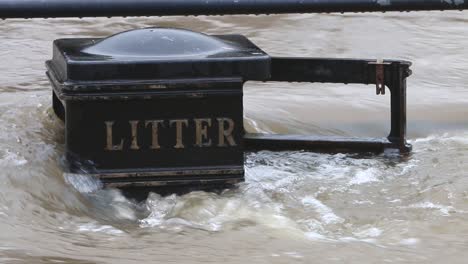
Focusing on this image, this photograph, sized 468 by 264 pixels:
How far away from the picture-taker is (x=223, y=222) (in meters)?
4.07

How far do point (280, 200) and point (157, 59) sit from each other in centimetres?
77

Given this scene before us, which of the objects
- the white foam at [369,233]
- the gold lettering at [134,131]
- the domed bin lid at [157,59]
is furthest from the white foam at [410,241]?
the gold lettering at [134,131]

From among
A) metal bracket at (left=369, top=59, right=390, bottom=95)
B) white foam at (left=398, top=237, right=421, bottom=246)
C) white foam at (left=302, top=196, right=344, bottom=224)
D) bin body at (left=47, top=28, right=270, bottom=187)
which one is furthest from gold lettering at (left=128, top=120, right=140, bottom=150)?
metal bracket at (left=369, top=59, right=390, bottom=95)

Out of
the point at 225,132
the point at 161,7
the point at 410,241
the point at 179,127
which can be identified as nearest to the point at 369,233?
the point at 410,241

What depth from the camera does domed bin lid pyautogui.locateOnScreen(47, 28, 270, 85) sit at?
13.7ft

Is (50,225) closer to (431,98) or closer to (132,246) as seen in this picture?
(132,246)

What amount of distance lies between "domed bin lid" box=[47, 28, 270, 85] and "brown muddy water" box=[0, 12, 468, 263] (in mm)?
449

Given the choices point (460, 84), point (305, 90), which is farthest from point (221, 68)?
point (460, 84)

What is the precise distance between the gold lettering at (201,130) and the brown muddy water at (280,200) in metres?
0.21

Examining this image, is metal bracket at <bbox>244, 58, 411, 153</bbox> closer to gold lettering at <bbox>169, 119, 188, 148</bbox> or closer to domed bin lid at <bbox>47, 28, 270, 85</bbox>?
domed bin lid at <bbox>47, 28, 270, 85</bbox>

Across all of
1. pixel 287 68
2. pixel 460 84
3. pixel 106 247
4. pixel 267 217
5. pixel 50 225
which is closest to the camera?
pixel 106 247

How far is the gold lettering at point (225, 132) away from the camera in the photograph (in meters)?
4.29

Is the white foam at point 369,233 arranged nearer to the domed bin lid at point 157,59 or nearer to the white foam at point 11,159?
the domed bin lid at point 157,59

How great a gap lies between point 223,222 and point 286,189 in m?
0.57
